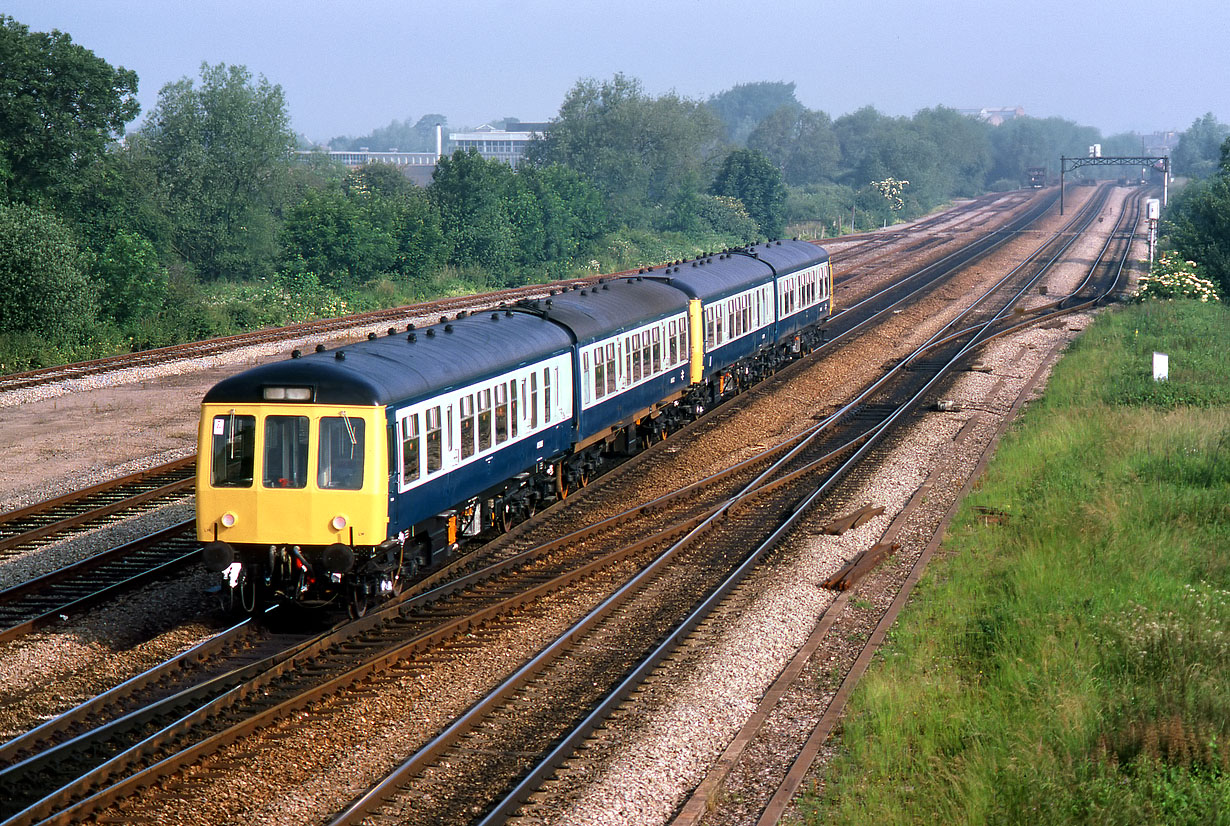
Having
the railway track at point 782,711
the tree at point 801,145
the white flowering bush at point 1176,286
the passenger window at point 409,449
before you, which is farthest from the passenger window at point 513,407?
the tree at point 801,145

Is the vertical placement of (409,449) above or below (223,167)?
below

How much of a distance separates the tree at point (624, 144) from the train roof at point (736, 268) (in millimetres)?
57732

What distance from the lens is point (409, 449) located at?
47.2 feet

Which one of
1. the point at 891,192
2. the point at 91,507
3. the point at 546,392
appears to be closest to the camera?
the point at 546,392

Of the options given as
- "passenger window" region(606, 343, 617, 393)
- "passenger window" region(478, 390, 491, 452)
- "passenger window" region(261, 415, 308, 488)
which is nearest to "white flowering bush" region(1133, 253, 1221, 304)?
"passenger window" region(606, 343, 617, 393)

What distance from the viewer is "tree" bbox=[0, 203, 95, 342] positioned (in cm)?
3431

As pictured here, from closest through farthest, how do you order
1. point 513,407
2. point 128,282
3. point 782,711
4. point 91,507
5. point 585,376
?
point 782,711 → point 513,407 → point 91,507 → point 585,376 → point 128,282

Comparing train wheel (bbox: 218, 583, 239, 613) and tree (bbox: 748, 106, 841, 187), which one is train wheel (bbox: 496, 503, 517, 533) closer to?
train wheel (bbox: 218, 583, 239, 613)

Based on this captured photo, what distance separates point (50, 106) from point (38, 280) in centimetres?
1506

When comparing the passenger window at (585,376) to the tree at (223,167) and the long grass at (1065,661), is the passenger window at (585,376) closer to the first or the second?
the long grass at (1065,661)

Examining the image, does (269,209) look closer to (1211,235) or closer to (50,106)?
→ (50,106)

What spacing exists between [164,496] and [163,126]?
2162 inches

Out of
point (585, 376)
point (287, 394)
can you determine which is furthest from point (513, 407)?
point (287, 394)

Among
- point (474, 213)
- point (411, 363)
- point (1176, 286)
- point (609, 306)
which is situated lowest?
point (411, 363)
